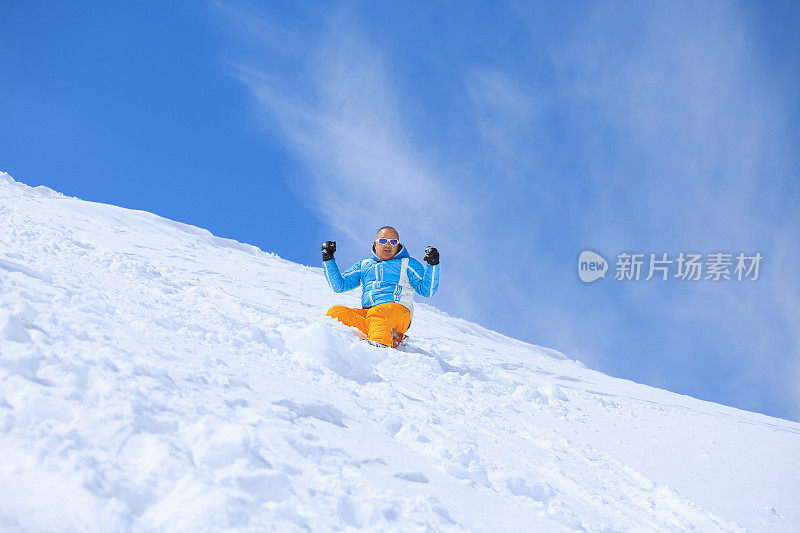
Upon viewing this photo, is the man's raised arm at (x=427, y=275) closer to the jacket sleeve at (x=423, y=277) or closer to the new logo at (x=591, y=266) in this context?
the jacket sleeve at (x=423, y=277)

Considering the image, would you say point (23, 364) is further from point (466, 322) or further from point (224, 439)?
point (466, 322)

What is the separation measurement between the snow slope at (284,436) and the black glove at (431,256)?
1257 millimetres

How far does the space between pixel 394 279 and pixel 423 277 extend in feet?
1.06

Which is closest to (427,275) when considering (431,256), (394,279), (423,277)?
(423,277)

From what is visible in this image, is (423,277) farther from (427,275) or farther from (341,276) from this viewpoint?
(341,276)

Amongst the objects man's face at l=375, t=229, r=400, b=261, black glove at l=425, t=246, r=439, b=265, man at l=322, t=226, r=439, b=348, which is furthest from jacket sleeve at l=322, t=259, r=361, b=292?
black glove at l=425, t=246, r=439, b=265

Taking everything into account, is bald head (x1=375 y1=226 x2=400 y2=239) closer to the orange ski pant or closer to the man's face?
the man's face

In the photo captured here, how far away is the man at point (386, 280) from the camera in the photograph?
5.78 meters

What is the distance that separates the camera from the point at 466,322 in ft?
37.1

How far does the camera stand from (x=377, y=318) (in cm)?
564

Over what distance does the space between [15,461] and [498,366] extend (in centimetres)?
535

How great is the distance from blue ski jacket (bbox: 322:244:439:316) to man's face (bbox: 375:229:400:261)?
56 mm

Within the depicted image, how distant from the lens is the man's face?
6.24 meters

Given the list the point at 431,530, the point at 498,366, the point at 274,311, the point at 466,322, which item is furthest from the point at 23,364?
the point at 466,322
